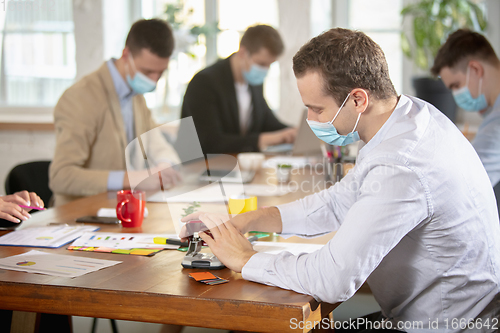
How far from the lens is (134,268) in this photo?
1.13 m

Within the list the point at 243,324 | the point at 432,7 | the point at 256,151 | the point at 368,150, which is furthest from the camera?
the point at 432,7

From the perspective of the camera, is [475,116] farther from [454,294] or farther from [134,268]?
[134,268]

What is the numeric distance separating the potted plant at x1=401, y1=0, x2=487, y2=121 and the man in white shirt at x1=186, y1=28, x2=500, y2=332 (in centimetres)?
308

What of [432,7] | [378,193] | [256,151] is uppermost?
[432,7]

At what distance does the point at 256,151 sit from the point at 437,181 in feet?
6.99

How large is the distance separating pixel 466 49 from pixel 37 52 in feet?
13.3

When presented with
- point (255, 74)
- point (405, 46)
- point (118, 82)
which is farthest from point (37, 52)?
point (405, 46)

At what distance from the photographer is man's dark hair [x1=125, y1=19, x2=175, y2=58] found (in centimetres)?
230

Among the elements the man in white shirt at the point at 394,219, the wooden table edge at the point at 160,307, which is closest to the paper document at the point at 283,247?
the man in white shirt at the point at 394,219

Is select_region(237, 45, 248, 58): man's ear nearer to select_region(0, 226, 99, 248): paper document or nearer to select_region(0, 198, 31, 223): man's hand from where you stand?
select_region(0, 226, 99, 248): paper document

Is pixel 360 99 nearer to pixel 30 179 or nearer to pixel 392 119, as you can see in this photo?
pixel 392 119

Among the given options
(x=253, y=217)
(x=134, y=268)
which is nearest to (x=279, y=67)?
(x=253, y=217)

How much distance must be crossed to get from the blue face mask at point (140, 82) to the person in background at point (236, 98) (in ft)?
2.11

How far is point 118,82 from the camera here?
239 cm
